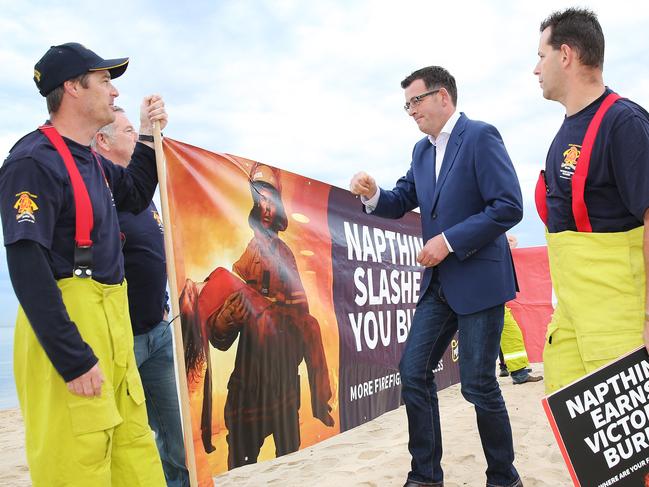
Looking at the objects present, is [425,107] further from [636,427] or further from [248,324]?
[636,427]

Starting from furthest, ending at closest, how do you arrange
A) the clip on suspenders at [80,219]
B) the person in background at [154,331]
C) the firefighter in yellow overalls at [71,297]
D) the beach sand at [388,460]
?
the beach sand at [388,460] < the person in background at [154,331] < the clip on suspenders at [80,219] < the firefighter in yellow overalls at [71,297]

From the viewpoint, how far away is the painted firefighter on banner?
3.51 metres

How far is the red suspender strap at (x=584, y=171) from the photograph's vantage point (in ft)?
7.55

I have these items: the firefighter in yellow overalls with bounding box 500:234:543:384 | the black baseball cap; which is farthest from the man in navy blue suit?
the firefighter in yellow overalls with bounding box 500:234:543:384

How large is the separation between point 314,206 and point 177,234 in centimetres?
163

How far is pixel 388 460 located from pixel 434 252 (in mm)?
1671

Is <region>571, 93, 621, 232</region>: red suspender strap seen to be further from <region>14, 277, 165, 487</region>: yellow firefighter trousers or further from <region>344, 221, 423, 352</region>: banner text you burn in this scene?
<region>344, 221, 423, 352</region>: banner text you burn

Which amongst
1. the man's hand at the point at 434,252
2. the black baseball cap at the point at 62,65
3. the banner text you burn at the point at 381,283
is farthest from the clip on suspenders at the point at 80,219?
the banner text you burn at the point at 381,283

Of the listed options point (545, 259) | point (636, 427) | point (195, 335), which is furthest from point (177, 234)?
point (545, 259)

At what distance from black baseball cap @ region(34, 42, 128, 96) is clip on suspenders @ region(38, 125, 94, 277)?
33 cm

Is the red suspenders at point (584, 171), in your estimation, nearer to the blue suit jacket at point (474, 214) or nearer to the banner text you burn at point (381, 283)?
the blue suit jacket at point (474, 214)

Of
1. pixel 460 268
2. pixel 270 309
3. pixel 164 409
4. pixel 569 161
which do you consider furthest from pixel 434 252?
pixel 164 409

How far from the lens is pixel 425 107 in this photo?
350 centimetres

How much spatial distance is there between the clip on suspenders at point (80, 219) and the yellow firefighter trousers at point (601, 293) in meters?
1.84
